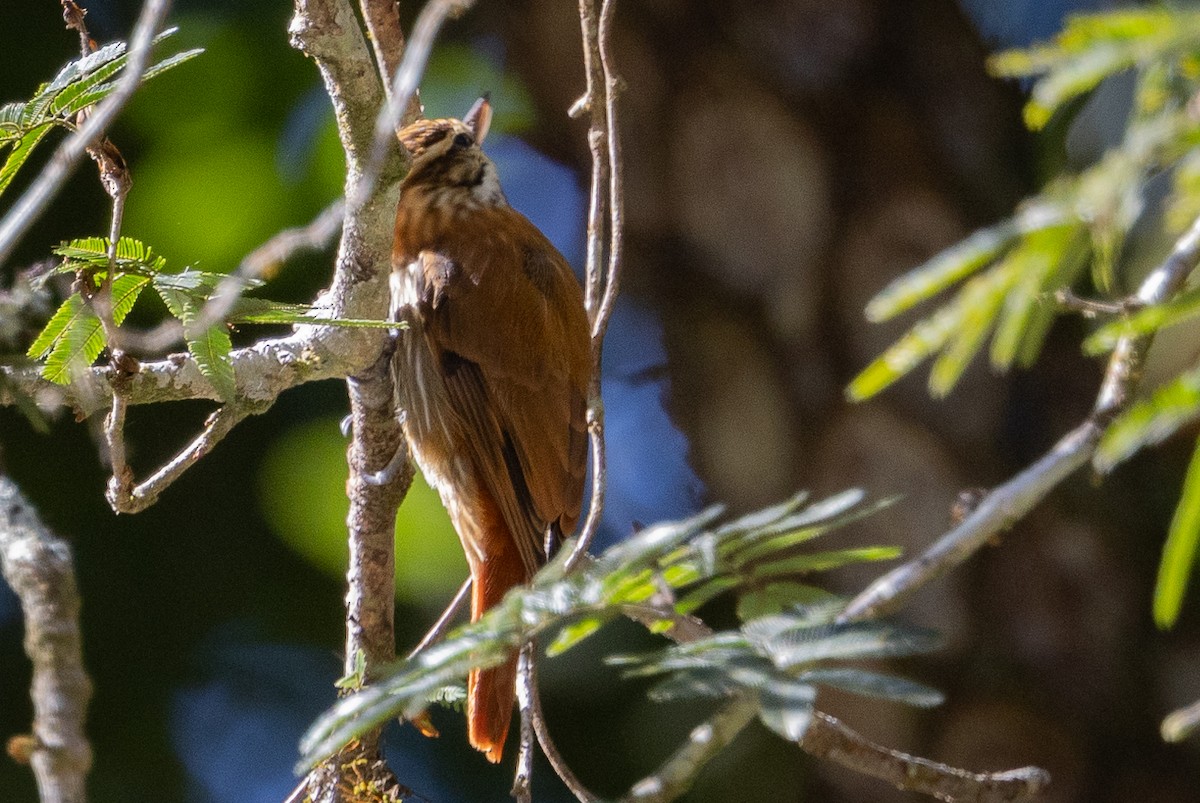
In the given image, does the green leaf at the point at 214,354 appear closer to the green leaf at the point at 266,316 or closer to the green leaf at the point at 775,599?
the green leaf at the point at 266,316

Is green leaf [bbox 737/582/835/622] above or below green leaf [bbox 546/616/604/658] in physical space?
below

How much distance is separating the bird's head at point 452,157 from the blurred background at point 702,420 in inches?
14.7

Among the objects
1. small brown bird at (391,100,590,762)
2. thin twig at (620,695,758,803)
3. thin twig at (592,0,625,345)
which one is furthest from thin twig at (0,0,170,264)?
small brown bird at (391,100,590,762)

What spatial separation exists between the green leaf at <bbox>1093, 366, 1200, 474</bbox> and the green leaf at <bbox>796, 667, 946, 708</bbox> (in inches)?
12.5

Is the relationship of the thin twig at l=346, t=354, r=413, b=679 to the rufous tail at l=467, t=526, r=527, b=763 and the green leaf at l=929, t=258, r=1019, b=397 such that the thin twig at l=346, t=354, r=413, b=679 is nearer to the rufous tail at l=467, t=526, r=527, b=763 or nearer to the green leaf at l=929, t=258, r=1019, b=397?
the rufous tail at l=467, t=526, r=527, b=763

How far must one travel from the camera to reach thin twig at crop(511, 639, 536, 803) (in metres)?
2.12

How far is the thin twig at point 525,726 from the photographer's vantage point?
212cm

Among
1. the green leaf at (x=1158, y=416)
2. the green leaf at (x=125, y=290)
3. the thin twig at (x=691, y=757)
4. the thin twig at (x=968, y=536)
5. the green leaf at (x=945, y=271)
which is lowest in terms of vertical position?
the thin twig at (x=691, y=757)

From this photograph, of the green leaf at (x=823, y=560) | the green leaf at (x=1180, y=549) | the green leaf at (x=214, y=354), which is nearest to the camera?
the green leaf at (x=1180, y=549)

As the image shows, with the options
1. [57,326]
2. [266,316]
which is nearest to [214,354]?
[266,316]

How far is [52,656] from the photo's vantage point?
148cm

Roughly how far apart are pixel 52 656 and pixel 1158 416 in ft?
3.82

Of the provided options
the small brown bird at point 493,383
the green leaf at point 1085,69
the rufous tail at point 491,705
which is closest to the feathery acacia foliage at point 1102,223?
the green leaf at point 1085,69

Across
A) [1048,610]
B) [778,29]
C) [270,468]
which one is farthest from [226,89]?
[1048,610]
